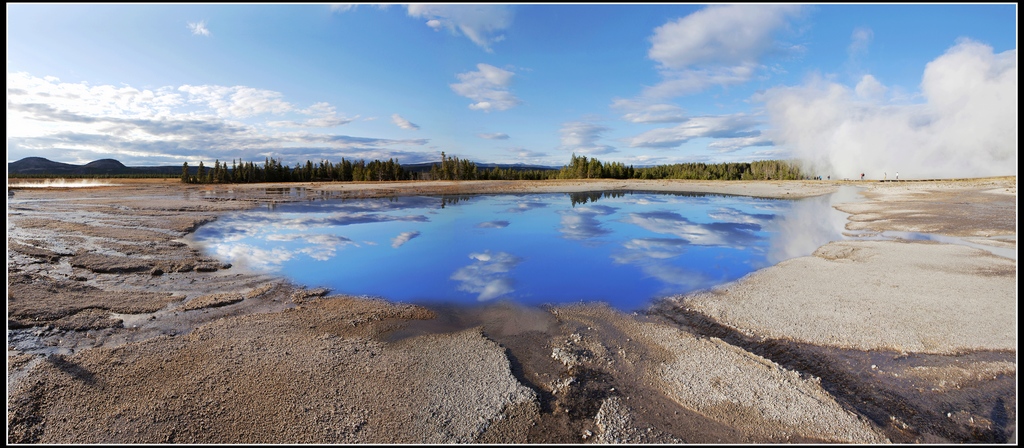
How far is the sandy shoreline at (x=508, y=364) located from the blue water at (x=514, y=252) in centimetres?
130

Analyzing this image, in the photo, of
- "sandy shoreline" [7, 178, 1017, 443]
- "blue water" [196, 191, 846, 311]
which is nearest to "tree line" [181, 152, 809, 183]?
"blue water" [196, 191, 846, 311]

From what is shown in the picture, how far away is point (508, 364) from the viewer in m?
6.27

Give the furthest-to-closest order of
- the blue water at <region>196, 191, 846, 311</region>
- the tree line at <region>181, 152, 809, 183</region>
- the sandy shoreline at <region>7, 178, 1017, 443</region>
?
1. the tree line at <region>181, 152, 809, 183</region>
2. the blue water at <region>196, 191, 846, 311</region>
3. the sandy shoreline at <region>7, 178, 1017, 443</region>

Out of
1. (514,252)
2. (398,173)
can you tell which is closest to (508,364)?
(514,252)

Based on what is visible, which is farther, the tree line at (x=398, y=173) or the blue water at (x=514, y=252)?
the tree line at (x=398, y=173)

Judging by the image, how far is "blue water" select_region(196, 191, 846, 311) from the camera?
415 inches

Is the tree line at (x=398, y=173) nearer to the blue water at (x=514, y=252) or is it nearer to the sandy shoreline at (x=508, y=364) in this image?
the blue water at (x=514, y=252)

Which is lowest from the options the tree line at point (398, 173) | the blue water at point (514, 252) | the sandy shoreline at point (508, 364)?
the sandy shoreline at point (508, 364)

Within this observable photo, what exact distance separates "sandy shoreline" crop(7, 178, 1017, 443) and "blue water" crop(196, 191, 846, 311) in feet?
4.26

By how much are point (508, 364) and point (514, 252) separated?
898 cm

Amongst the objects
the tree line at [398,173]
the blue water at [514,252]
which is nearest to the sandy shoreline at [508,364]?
the blue water at [514,252]

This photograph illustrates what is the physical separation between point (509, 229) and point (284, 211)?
17.2 meters

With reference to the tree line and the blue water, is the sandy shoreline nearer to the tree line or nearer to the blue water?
the blue water

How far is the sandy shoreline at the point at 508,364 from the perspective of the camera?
4.75 metres
